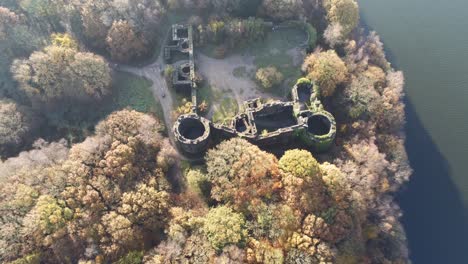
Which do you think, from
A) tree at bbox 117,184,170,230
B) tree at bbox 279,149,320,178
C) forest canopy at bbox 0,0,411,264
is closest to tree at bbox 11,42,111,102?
forest canopy at bbox 0,0,411,264

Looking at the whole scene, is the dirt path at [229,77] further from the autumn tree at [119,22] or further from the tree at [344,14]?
the tree at [344,14]

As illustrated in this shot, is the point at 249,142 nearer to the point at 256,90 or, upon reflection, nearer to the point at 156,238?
the point at 256,90

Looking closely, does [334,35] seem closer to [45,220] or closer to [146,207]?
Result: [146,207]

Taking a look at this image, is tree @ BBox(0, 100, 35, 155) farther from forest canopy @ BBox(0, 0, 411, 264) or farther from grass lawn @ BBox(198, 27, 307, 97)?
grass lawn @ BBox(198, 27, 307, 97)

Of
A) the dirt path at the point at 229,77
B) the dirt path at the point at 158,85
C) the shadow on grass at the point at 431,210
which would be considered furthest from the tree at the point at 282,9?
the shadow on grass at the point at 431,210

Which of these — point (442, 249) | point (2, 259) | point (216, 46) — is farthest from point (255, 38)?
point (2, 259)

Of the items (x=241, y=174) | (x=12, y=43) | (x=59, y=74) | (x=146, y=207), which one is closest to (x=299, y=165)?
(x=241, y=174)
